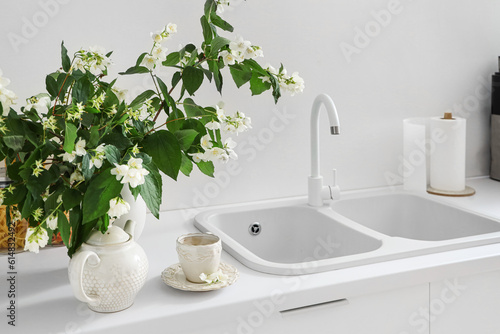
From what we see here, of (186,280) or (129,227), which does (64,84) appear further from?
(186,280)

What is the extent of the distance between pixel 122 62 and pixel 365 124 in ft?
2.65

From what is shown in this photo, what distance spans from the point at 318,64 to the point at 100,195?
105 centimetres

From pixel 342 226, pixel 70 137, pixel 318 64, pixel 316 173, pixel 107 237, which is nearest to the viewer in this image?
pixel 70 137

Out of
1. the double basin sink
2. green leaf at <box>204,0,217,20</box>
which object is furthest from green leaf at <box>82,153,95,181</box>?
the double basin sink

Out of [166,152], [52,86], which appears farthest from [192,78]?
[52,86]

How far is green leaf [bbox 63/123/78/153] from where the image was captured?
984mm

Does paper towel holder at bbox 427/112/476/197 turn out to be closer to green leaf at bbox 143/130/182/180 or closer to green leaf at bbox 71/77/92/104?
A: green leaf at bbox 143/130/182/180

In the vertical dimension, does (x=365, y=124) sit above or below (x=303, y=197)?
above

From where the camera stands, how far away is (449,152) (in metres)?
1.90

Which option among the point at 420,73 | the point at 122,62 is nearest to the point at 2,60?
the point at 122,62

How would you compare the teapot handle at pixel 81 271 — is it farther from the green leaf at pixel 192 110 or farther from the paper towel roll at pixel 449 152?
the paper towel roll at pixel 449 152

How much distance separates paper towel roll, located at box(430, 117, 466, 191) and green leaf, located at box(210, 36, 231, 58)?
100 cm

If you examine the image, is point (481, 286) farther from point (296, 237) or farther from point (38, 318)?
point (38, 318)

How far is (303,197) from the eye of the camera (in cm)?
189
